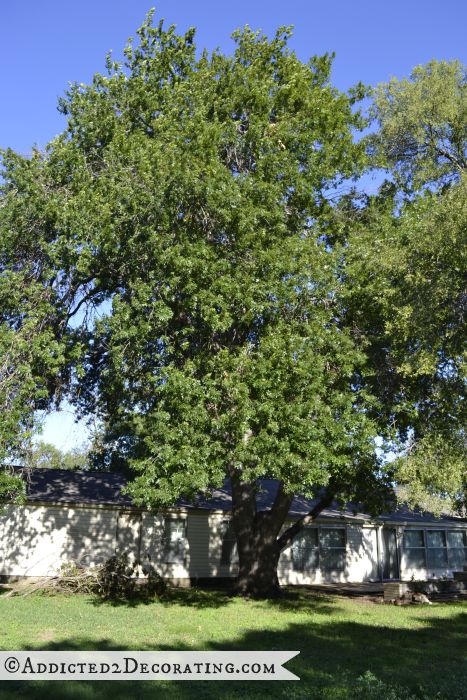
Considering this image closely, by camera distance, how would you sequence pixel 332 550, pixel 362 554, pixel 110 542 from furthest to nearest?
pixel 362 554 → pixel 332 550 → pixel 110 542

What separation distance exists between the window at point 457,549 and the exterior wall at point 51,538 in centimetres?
1936

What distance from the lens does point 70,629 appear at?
1257cm

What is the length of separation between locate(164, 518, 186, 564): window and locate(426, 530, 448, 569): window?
47.6 feet

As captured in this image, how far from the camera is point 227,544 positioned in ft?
84.7

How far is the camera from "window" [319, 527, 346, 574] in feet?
93.2

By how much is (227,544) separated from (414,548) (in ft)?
38.2

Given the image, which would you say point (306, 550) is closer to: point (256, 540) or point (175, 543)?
point (175, 543)

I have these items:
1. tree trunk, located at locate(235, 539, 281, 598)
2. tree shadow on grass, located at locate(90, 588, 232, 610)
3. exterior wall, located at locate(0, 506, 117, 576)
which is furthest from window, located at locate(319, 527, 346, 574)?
exterior wall, located at locate(0, 506, 117, 576)

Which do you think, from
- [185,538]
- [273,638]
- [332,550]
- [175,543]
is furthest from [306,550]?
[273,638]

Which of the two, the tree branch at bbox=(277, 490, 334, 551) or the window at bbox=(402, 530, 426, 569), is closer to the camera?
the tree branch at bbox=(277, 490, 334, 551)

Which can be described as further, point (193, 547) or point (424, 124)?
point (193, 547)

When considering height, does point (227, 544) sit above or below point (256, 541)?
below

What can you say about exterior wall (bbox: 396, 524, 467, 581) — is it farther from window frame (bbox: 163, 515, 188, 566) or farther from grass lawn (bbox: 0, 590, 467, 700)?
window frame (bbox: 163, 515, 188, 566)

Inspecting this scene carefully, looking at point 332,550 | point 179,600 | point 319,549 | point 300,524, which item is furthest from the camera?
point 332,550
